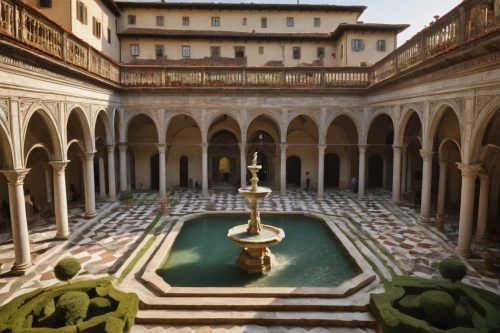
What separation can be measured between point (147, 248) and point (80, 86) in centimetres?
799

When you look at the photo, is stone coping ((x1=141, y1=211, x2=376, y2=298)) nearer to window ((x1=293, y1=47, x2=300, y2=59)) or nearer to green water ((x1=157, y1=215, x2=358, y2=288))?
A: green water ((x1=157, y1=215, x2=358, y2=288))

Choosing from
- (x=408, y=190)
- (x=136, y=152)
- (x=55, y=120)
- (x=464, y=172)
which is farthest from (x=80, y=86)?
(x=408, y=190)

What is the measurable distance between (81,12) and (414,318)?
23331 mm

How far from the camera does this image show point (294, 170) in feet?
95.5

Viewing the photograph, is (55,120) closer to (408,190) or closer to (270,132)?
(270,132)

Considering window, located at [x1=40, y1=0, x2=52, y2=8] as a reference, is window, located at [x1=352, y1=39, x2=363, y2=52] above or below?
above

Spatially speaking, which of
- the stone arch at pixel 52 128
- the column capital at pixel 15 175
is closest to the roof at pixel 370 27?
the stone arch at pixel 52 128

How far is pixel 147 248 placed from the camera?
555 inches

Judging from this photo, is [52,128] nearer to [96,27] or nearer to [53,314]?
[53,314]

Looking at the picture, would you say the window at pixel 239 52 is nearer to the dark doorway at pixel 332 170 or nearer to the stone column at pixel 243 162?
the stone column at pixel 243 162

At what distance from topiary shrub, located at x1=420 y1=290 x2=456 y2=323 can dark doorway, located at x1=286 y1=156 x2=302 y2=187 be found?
20.7 m

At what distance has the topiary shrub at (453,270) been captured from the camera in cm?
970

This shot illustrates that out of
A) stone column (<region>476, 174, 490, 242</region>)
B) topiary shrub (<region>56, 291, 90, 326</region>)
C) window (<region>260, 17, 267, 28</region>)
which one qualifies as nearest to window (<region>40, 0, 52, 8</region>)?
topiary shrub (<region>56, 291, 90, 326</region>)

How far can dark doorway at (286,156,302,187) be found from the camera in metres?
28.9
